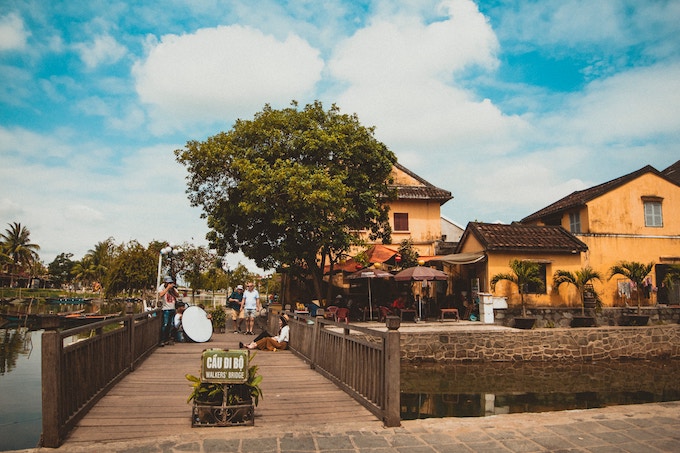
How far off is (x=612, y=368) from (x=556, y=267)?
604cm

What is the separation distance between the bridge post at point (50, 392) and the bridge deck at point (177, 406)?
0.16m

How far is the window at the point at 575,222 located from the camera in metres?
23.3

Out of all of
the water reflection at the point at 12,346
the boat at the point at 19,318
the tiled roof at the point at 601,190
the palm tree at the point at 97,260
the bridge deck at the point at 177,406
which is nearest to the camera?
the bridge deck at the point at 177,406

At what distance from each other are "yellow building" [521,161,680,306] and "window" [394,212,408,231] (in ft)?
26.1

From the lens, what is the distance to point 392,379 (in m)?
5.48

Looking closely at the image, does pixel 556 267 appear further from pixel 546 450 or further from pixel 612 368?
pixel 546 450

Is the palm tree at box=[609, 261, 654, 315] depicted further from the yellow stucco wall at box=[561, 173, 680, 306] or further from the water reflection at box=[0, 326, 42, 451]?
the water reflection at box=[0, 326, 42, 451]

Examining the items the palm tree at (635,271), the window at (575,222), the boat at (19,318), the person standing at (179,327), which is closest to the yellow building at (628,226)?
Answer: the window at (575,222)

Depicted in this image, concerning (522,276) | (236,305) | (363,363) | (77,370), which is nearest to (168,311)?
(236,305)

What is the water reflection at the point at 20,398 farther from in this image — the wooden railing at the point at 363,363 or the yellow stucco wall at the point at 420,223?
the yellow stucco wall at the point at 420,223

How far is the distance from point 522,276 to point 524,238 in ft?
8.34

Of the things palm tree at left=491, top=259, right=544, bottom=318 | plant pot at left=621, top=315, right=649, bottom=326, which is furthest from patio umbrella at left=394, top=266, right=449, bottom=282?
plant pot at left=621, top=315, right=649, bottom=326

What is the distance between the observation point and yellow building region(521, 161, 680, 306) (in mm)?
22047

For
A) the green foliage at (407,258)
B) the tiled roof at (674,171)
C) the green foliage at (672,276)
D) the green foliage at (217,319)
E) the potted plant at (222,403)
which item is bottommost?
the green foliage at (217,319)
